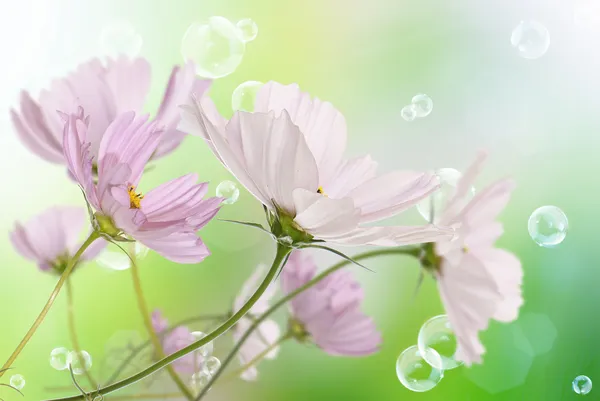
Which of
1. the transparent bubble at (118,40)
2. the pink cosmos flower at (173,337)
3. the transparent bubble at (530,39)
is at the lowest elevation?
the pink cosmos flower at (173,337)

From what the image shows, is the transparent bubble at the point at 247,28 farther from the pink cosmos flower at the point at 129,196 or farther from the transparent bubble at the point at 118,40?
the pink cosmos flower at the point at 129,196

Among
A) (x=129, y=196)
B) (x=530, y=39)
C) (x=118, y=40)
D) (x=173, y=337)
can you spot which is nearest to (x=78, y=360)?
(x=173, y=337)

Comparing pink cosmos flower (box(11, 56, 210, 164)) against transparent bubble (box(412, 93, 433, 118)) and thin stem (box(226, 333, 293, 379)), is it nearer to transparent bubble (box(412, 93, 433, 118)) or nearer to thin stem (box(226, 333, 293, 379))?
thin stem (box(226, 333, 293, 379))

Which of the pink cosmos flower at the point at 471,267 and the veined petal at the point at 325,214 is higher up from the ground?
the veined petal at the point at 325,214

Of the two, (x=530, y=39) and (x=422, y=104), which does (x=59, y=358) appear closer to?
(x=422, y=104)

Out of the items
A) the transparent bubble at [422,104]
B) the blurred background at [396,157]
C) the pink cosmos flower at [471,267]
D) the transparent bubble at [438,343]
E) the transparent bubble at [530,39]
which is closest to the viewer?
the pink cosmos flower at [471,267]

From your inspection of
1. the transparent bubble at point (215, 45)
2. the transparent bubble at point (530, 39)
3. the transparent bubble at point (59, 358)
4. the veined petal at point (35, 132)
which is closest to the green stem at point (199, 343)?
the veined petal at point (35, 132)
